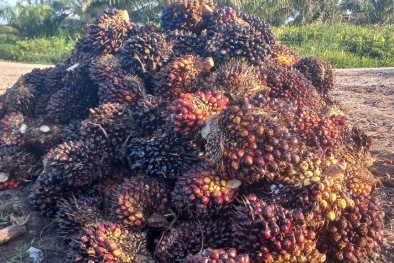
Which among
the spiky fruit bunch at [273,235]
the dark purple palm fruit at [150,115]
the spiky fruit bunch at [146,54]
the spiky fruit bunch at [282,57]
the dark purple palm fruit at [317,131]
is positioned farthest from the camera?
the spiky fruit bunch at [282,57]

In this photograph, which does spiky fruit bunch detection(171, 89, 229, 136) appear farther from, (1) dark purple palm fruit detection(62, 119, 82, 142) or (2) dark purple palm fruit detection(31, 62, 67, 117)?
(2) dark purple palm fruit detection(31, 62, 67, 117)

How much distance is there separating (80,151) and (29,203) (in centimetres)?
86

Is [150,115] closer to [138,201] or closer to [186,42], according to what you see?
[138,201]

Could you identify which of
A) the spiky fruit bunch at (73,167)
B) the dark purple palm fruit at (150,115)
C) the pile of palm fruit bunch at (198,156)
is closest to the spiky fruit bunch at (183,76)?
the pile of palm fruit bunch at (198,156)

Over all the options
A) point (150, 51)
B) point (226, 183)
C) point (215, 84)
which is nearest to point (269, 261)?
point (226, 183)

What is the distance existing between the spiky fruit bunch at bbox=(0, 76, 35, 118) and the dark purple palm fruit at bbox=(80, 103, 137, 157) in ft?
4.02

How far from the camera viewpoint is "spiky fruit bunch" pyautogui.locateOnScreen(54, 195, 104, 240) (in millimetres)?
2592

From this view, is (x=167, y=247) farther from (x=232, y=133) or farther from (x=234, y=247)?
(x=232, y=133)

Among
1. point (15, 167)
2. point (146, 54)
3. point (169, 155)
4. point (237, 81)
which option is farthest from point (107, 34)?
point (169, 155)

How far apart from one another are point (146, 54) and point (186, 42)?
46cm

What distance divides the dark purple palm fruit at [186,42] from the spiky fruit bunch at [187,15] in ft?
0.77

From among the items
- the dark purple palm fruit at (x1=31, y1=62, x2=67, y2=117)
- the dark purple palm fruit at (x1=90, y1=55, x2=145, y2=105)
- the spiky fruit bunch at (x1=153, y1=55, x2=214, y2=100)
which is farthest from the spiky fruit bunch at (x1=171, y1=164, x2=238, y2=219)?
the dark purple palm fruit at (x1=31, y1=62, x2=67, y2=117)

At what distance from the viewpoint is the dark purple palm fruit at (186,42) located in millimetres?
3573

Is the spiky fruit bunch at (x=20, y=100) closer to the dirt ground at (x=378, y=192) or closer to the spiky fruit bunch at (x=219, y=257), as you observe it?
the dirt ground at (x=378, y=192)
